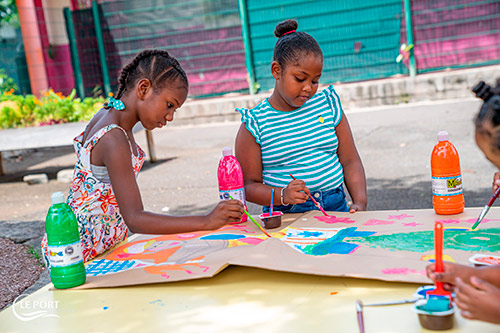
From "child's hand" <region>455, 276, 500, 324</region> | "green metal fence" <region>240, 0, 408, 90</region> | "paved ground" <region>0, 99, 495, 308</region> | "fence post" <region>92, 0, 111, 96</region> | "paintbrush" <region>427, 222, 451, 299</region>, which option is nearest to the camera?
"child's hand" <region>455, 276, 500, 324</region>

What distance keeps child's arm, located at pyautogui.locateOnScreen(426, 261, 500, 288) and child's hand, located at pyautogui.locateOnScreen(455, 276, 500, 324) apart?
6 cm

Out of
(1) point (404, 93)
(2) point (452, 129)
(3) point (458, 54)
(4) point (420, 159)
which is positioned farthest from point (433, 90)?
(4) point (420, 159)

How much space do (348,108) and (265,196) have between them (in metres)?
8.09

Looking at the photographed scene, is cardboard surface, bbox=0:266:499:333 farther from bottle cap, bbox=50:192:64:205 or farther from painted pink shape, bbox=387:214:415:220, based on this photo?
painted pink shape, bbox=387:214:415:220

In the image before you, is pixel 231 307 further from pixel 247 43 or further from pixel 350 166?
pixel 247 43

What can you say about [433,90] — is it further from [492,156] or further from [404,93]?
[492,156]

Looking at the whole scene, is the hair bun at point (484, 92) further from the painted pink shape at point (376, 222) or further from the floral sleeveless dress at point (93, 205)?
the floral sleeveless dress at point (93, 205)

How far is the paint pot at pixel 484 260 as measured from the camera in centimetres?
173

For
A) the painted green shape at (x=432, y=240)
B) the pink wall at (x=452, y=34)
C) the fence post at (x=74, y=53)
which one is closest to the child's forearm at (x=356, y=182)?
the painted green shape at (x=432, y=240)

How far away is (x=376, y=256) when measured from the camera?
1.95 metres

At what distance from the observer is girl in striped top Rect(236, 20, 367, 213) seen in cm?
278

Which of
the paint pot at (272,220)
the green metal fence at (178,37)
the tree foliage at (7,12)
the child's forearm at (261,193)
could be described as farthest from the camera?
the tree foliage at (7,12)

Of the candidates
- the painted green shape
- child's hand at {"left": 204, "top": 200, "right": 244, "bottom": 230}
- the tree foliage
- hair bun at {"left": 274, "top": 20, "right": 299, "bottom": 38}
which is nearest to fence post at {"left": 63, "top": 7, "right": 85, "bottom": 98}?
the tree foliage

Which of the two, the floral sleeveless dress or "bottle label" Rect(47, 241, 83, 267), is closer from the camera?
"bottle label" Rect(47, 241, 83, 267)
